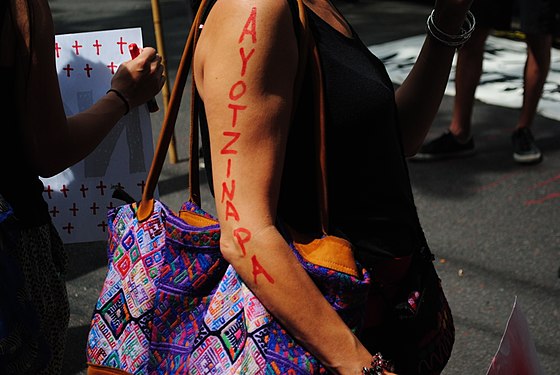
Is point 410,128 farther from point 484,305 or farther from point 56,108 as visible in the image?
point 484,305

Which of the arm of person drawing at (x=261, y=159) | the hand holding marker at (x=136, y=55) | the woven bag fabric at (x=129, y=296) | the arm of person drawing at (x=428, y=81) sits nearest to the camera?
the arm of person drawing at (x=261, y=159)

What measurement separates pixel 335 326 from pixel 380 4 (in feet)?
28.3

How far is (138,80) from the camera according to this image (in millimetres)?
2301

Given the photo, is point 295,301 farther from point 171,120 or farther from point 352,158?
point 171,120

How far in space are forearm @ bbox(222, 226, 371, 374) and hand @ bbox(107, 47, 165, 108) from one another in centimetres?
98

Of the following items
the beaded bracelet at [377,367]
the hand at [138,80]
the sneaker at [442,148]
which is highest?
the beaded bracelet at [377,367]

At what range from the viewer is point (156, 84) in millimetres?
2326

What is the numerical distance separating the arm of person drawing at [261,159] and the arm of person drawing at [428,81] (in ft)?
1.64

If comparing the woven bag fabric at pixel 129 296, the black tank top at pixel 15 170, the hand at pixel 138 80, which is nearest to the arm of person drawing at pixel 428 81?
the woven bag fabric at pixel 129 296

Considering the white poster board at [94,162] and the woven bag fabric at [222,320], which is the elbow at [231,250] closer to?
the woven bag fabric at [222,320]

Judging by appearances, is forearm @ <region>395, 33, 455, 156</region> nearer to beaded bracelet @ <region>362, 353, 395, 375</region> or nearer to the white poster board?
beaded bracelet @ <region>362, 353, 395, 375</region>

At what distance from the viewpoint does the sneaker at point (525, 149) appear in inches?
210

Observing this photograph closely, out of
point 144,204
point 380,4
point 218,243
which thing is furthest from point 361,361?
point 380,4

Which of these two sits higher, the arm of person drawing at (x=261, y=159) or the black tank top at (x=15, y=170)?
the arm of person drawing at (x=261, y=159)
